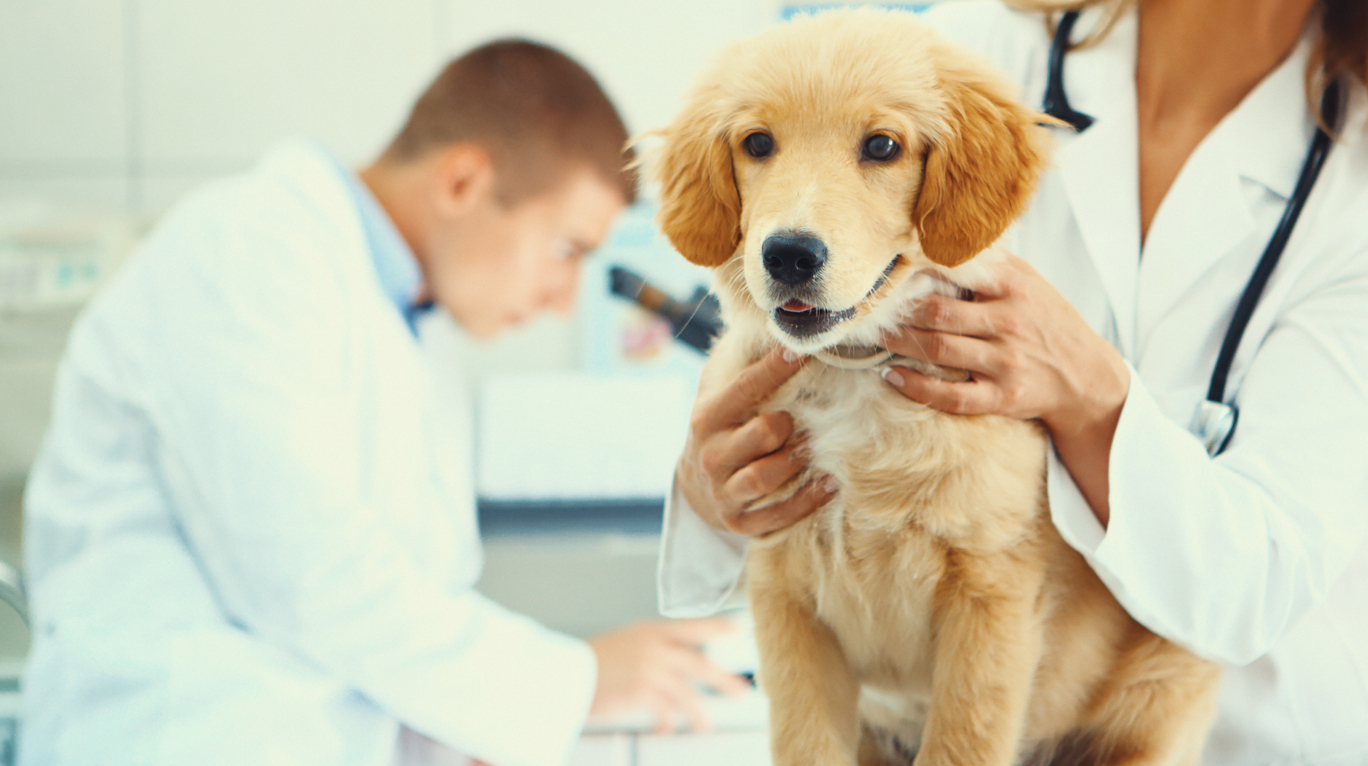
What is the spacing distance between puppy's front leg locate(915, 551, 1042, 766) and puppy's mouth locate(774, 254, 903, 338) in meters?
0.22

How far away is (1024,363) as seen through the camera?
72 cm

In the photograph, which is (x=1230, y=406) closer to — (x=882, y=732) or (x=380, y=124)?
(x=882, y=732)

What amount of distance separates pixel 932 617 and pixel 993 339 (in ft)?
0.78

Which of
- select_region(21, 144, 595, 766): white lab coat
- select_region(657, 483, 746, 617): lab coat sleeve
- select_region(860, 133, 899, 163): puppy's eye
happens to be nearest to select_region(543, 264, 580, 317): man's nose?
select_region(21, 144, 595, 766): white lab coat

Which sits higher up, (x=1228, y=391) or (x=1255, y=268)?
(x=1255, y=268)

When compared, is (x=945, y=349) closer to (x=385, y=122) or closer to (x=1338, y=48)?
(x=1338, y=48)

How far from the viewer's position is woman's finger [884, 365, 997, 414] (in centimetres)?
73

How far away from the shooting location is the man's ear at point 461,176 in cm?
177

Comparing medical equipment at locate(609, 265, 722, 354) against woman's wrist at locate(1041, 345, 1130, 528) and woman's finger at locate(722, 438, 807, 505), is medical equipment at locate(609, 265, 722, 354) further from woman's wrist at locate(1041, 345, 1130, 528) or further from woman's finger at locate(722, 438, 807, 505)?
woman's wrist at locate(1041, 345, 1130, 528)

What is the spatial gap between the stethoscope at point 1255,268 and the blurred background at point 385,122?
1335 millimetres

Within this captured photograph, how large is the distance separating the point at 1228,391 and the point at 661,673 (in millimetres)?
932

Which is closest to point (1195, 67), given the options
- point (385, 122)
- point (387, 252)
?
point (387, 252)

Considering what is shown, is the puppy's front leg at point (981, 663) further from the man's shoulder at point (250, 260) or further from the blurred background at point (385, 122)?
the blurred background at point (385, 122)

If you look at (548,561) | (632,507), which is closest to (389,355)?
(548,561)
